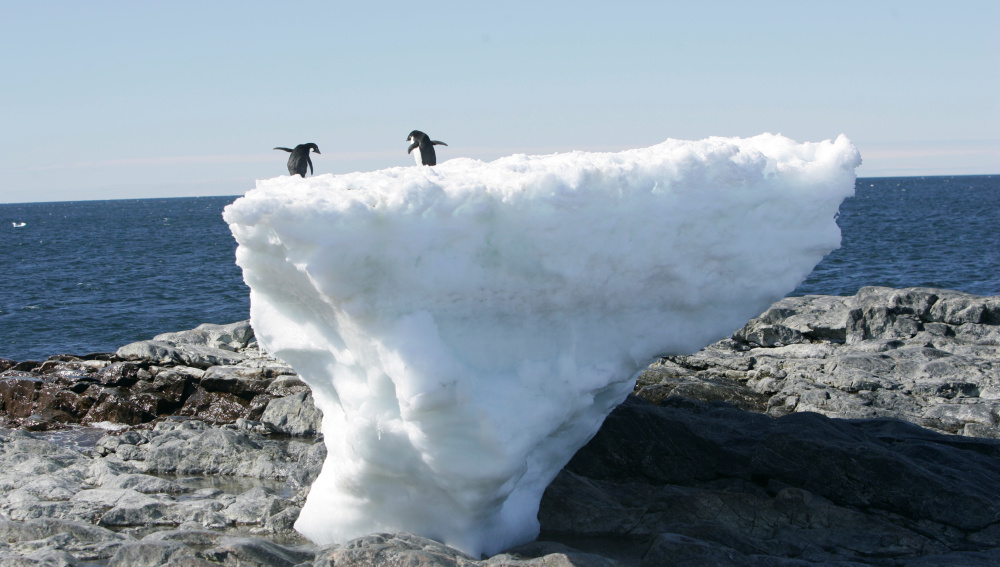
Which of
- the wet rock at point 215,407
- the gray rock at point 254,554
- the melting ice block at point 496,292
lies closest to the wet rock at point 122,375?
the wet rock at point 215,407

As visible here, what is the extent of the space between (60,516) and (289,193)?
465 cm

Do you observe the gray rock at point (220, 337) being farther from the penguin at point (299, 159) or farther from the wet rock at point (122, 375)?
the penguin at point (299, 159)

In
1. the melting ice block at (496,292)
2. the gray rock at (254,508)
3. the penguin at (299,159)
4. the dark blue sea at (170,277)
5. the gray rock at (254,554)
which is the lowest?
the dark blue sea at (170,277)

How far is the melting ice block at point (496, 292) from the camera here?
6.27 metres

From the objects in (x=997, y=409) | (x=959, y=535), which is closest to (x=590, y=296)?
(x=959, y=535)

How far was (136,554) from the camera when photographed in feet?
21.7

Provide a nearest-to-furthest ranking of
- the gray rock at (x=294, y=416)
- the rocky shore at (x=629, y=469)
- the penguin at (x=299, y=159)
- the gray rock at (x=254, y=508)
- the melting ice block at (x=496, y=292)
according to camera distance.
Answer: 1. the melting ice block at (x=496, y=292)
2. the rocky shore at (x=629, y=469)
3. the gray rock at (x=254, y=508)
4. the gray rock at (x=294, y=416)
5. the penguin at (x=299, y=159)

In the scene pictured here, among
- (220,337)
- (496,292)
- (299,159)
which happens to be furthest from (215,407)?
(496,292)

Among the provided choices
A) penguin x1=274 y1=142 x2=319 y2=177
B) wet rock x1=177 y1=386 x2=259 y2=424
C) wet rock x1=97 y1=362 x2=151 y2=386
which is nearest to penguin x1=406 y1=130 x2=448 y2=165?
penguin x1=274 y1=142 x2=319 y2=177

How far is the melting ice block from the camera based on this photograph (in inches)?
247

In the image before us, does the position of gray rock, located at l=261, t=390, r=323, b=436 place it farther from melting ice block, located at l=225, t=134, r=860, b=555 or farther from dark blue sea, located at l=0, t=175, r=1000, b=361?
dark blue sea, located at l=0, t=175, r=1000, b=361

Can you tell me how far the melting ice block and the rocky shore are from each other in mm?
598

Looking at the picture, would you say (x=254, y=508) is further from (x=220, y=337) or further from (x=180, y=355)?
(x=220, y=337)

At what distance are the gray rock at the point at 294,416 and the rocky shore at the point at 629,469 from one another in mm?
32
